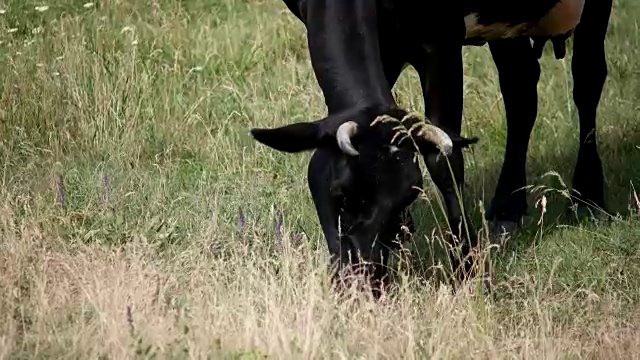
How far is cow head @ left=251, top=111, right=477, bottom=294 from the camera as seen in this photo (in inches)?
178

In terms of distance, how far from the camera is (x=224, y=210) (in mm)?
6094

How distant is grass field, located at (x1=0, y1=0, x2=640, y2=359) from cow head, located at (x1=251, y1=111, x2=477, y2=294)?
196 millimetres

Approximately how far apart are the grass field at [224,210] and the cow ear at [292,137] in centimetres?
45

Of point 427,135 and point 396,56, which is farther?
point 396,56

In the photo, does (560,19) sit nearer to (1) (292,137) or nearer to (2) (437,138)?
(2) (437,138)

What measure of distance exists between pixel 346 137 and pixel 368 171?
0.56 feet

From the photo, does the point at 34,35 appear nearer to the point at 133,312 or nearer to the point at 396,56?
the point at 396,56

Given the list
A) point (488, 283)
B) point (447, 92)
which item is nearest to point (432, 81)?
point (447, 92)

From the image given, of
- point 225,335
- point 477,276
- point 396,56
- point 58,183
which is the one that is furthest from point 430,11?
point 225,335

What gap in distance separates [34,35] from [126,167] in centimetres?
233

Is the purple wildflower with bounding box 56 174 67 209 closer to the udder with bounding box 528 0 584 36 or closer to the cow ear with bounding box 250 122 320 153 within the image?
the cow ear with bounding box 250 122 320 153

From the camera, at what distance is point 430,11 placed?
5691 millimetres

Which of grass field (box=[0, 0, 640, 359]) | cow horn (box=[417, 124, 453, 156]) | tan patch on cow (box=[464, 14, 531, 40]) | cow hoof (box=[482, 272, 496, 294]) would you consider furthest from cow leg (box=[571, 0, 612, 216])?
cow horn (box=[417, 124, 453, 156])

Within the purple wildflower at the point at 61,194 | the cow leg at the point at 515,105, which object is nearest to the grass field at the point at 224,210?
the purple wildflower at the point at 61,194
